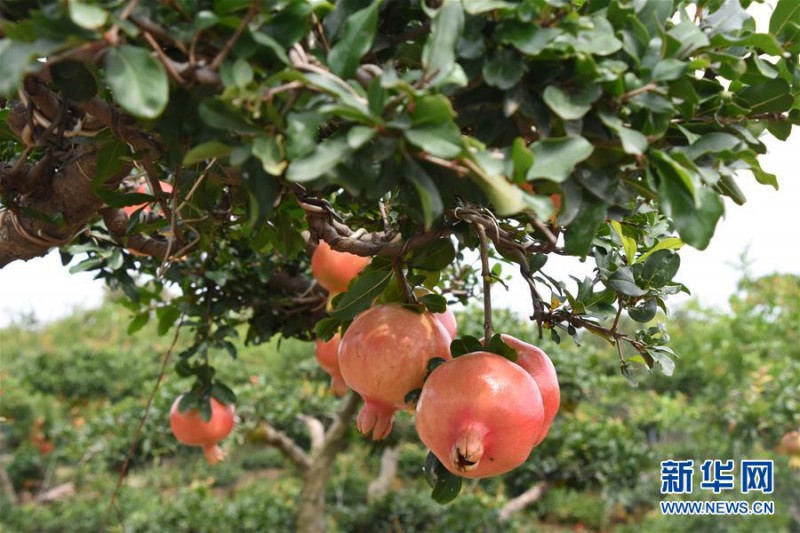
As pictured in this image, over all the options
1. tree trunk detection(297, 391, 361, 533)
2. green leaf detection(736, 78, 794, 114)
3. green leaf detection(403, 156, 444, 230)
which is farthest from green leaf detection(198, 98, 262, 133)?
tree trunk detection(297, 391, 361, 533)

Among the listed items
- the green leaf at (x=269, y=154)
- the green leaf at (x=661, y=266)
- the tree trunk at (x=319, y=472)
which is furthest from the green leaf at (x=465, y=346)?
the tree trunk at (x=319, y=472)

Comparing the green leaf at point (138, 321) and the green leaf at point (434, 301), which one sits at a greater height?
the green leaf at point (434, 301)

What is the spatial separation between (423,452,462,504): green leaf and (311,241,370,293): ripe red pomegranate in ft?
1.55

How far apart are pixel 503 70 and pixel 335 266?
2.41 feet

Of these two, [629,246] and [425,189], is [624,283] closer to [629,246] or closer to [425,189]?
[629,246]

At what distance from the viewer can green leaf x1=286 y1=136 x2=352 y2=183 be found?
0.49 m

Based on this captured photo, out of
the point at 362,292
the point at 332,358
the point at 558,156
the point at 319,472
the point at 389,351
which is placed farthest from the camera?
the point at 319,472

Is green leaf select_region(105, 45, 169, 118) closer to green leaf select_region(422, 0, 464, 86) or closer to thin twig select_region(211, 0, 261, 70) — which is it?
thin twig select_region(211, 0, 261, 70)

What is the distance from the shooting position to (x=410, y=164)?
533mm

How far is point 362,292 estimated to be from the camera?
88 centimetres

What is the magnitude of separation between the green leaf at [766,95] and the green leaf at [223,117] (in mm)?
440

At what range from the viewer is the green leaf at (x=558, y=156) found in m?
0.53

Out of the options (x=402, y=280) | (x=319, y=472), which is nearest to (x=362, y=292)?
(x=402, y=280)

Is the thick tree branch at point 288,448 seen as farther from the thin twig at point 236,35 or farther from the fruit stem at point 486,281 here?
the thin twig at point 236,35
